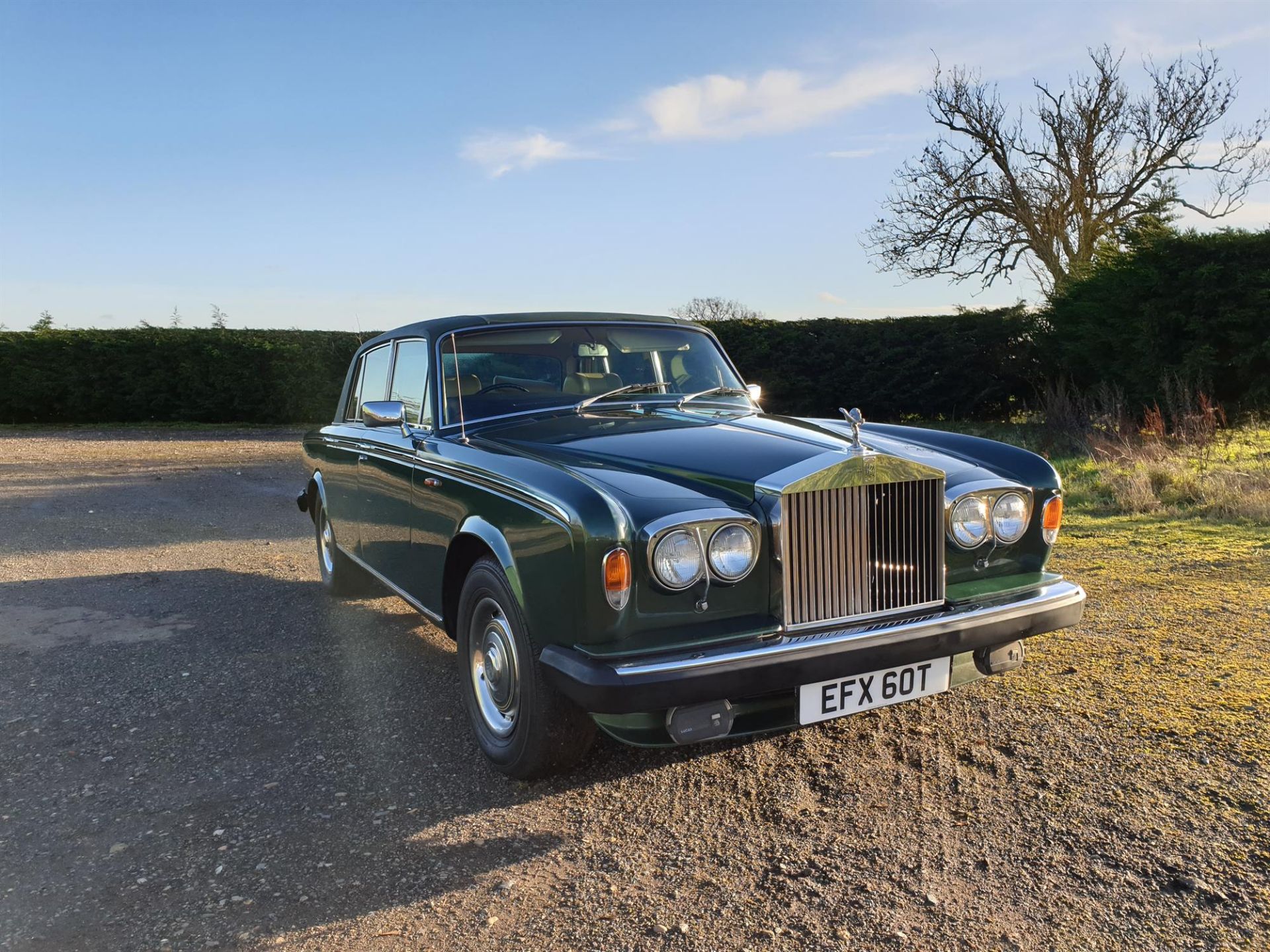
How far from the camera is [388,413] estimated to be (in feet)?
14.6

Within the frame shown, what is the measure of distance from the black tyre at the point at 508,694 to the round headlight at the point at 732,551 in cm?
69

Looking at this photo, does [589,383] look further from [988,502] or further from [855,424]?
[988,502]

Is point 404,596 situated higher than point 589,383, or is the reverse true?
point 589,383

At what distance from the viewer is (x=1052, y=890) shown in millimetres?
2576

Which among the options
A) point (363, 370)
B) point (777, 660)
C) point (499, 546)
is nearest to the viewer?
point (777, 660)

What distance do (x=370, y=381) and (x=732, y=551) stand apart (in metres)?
3.49

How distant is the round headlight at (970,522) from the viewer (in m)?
3.51

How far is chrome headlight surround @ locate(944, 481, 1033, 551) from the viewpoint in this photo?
3.49 meters

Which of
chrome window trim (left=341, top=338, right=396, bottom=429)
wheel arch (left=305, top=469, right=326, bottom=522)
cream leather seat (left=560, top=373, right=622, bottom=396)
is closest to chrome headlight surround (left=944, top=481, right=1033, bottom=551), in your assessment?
cream leather seat (left=560, top=373, right=622, bottom=396)

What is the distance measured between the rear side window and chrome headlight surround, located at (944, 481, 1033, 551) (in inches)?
129

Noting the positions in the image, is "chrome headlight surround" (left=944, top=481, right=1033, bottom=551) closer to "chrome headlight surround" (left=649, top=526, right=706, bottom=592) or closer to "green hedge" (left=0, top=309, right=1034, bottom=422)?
"chrome headlight surround" (left=649, top=526, right=706, bottom=592)

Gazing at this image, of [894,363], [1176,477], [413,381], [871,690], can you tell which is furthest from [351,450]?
[894,363]

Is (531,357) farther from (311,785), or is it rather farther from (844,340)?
(844,340)

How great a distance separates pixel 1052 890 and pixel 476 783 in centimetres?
194
